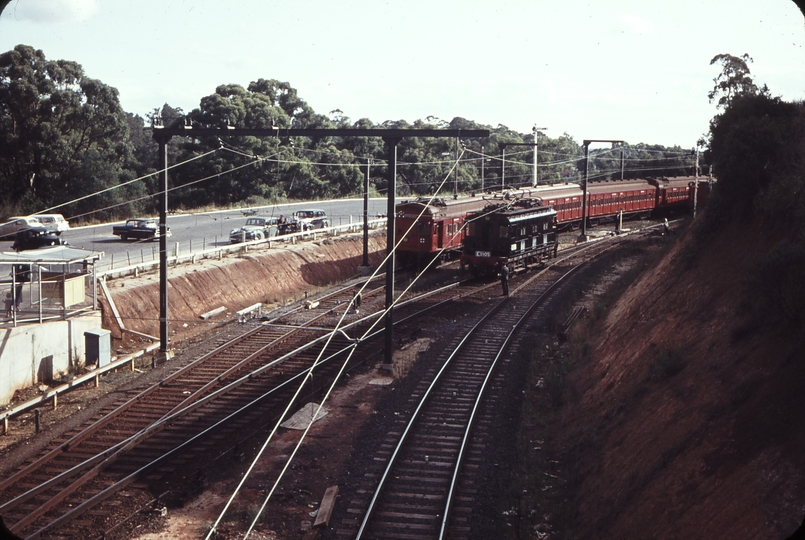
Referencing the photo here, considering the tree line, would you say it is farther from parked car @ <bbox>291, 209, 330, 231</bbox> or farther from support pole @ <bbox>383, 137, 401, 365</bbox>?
support pole @ <bbox>383, 137, 401, 365</bbox>

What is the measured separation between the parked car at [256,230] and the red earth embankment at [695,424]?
79.7ft

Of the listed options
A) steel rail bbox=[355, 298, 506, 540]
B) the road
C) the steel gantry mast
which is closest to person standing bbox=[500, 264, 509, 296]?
steel rail bbox=[355, 298, 506, 540]

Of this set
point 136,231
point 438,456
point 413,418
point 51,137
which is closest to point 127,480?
point 438,456

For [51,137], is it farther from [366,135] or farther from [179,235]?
[366,135]

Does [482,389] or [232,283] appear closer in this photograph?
[482,389]

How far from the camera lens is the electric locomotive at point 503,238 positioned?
108 ft

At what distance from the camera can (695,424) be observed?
38.9 feet

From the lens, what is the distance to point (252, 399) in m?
18.5

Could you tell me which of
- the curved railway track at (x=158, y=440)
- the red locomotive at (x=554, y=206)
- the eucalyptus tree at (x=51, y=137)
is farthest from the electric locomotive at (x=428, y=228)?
the eucalyptus tree at (x=51, y=137)

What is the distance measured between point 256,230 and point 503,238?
1499cm

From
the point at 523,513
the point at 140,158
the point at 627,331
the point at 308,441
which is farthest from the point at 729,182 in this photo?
the point at 140,158

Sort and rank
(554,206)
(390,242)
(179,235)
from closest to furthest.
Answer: (390,242), (179,235), (554,206)

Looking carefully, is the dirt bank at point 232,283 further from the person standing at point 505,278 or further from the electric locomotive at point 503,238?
the person standing at point 505,278

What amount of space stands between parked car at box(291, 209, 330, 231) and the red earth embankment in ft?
93.5
